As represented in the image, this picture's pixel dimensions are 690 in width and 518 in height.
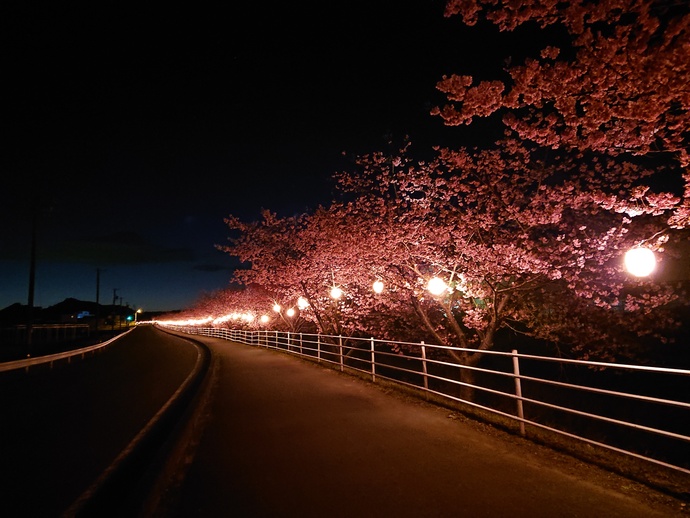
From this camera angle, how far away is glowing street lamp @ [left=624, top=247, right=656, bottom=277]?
6.83 metres

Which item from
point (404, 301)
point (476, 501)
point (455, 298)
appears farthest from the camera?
point (404, 301)

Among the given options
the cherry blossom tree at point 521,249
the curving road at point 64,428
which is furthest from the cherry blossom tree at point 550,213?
the curving road at point 64,428

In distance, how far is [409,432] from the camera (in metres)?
6.54

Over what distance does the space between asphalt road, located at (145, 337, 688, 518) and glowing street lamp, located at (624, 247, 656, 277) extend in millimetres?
3540

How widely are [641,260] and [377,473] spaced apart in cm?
548

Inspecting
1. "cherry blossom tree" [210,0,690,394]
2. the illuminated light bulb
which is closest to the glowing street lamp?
"cherry blossom tree" [210,0,690,394]

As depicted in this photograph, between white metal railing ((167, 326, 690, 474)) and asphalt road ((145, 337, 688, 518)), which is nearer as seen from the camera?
asphalt road ((145, 337, 688, 518))

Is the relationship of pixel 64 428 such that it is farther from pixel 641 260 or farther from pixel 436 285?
pixel 641 260

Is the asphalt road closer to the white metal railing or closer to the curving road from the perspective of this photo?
the curving road

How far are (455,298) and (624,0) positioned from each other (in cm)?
945

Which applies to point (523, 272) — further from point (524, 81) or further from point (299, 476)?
point (299, 476)

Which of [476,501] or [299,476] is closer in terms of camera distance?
[476,501]

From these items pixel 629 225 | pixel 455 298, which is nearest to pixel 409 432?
pixel 455 298

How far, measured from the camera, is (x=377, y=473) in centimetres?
482
